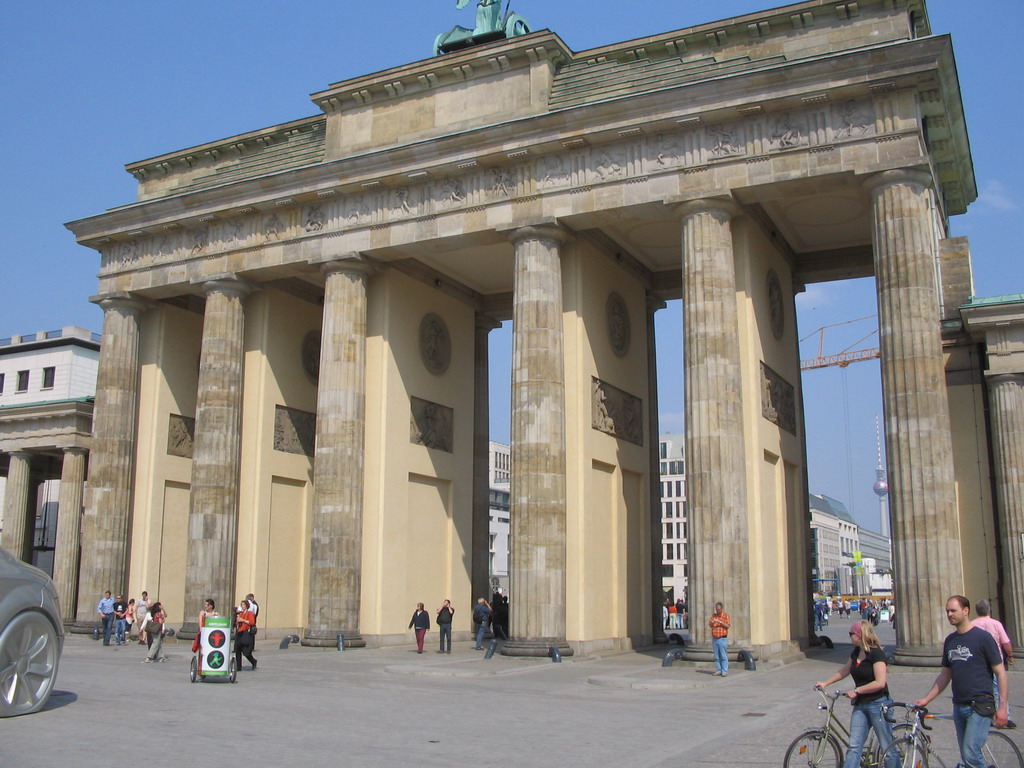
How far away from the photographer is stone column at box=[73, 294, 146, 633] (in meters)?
32.4

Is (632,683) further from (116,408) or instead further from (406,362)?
(116,408)

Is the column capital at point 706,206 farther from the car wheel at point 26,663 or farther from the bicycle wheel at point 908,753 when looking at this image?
the bicycle wheel at point 908,753

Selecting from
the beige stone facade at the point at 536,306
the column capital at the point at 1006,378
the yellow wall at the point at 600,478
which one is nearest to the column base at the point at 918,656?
the beige stone facade at the point at 536,306

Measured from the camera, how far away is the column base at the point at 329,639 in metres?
27.6

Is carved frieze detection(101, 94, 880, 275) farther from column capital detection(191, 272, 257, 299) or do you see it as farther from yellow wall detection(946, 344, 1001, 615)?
yellow wall detection(946, 344, 1001, 615)

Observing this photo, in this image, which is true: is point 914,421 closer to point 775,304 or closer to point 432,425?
point 775,304

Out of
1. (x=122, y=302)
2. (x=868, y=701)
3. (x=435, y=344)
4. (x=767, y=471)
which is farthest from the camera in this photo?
(x=122, y=302)

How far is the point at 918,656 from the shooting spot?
20.8 m

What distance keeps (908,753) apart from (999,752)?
82 cm

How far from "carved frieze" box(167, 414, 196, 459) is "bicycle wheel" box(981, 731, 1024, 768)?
3022 centimetres

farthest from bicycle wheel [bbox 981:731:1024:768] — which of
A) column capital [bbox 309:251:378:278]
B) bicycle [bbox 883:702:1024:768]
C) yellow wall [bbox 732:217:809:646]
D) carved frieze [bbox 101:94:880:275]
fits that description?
column capital [bbox 309:251:378:278]

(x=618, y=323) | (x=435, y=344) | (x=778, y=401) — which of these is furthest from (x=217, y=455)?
(x=778, y=401)

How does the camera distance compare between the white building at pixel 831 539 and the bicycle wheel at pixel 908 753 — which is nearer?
the bicycle wheel at pixel 908 753

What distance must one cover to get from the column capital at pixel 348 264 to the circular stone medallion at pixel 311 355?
5.29 m
